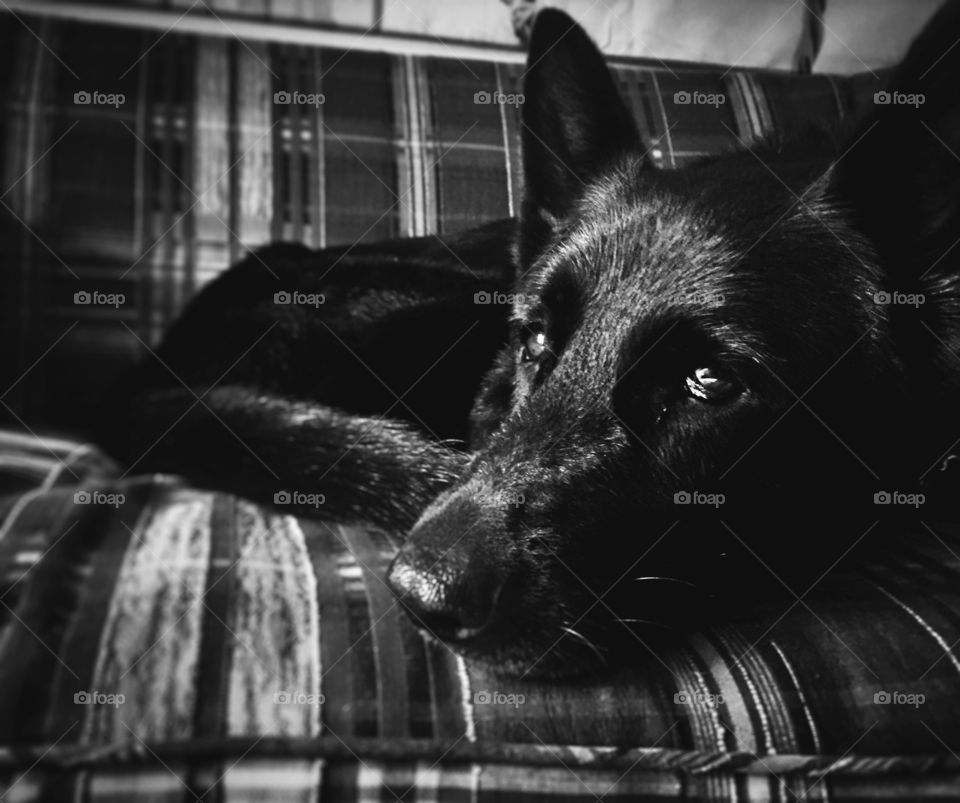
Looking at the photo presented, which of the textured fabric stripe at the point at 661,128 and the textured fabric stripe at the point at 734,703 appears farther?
the textured fabric stripe at the point at 661,128

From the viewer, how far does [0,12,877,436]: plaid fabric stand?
4.28 feet

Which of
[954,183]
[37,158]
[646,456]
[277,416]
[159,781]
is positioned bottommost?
[159,781]

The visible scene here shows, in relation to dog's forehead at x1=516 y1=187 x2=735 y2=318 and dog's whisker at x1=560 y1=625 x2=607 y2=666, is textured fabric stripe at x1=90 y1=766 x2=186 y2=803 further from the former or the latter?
dog's forehead at x1=516 y1=187 x2=735 y2=318

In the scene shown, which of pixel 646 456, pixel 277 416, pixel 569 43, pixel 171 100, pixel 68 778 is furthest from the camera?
pixel 171 100

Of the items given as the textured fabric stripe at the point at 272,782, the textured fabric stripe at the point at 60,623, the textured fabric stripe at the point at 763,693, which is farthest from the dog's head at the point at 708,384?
the textured fabric stripe at the point at 60,623

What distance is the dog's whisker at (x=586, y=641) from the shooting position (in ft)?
2.75

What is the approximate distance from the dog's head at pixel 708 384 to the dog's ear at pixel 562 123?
1 cm

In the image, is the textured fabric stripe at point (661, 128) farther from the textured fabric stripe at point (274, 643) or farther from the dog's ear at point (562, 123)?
the textured fabric stripe at point (274, 643)

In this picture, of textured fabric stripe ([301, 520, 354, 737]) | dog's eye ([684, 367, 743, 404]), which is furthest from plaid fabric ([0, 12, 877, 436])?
textured fabric stripe ([301, 520, 354, 737])

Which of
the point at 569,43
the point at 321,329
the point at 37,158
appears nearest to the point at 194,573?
the point at 321,329

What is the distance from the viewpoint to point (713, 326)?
41.8 inches

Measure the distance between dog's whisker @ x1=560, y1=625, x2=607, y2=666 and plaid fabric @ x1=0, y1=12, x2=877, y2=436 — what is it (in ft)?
2.63

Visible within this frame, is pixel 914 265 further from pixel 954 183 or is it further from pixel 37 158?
pixel 37 158

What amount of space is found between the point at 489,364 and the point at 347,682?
0.72 m
